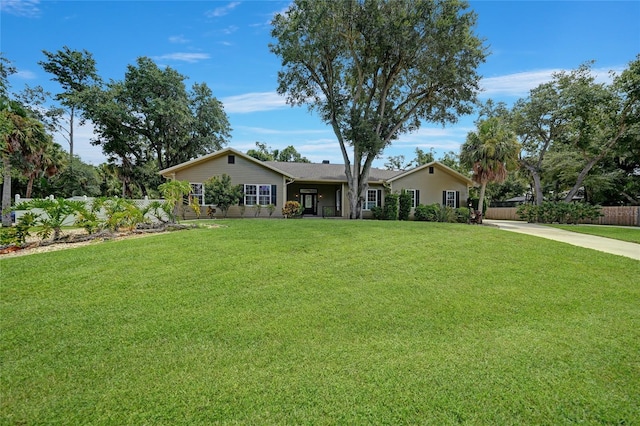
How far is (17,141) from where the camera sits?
→ 17.1 m

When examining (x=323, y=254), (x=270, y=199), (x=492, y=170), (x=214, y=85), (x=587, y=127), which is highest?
(x=214, y=85)

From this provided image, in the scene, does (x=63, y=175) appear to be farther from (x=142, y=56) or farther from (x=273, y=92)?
(x=273, y=92)

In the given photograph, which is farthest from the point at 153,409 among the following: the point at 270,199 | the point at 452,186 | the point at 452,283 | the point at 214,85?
the point at 214,85

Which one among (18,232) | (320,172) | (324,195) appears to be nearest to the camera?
(18,232)

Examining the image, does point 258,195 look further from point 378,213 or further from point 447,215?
point 447,215

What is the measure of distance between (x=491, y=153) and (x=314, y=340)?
20.4m

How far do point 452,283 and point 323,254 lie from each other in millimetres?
2763

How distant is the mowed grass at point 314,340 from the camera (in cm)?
257

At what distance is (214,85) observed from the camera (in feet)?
89.1

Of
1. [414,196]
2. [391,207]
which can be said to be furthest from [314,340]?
[414,196]

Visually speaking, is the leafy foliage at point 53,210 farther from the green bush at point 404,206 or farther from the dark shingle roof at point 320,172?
the green bush at point 404,206

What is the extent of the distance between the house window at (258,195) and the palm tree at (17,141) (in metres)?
12.2

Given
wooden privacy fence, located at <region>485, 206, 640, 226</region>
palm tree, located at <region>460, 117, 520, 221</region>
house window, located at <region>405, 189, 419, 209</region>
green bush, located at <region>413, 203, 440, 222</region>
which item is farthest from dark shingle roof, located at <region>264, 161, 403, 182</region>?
wooden privacy fence, located at <region>485, 206, 640, 226</region>

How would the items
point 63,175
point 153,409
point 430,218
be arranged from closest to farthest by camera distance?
point 153,409
point 430,218
point 63,175
